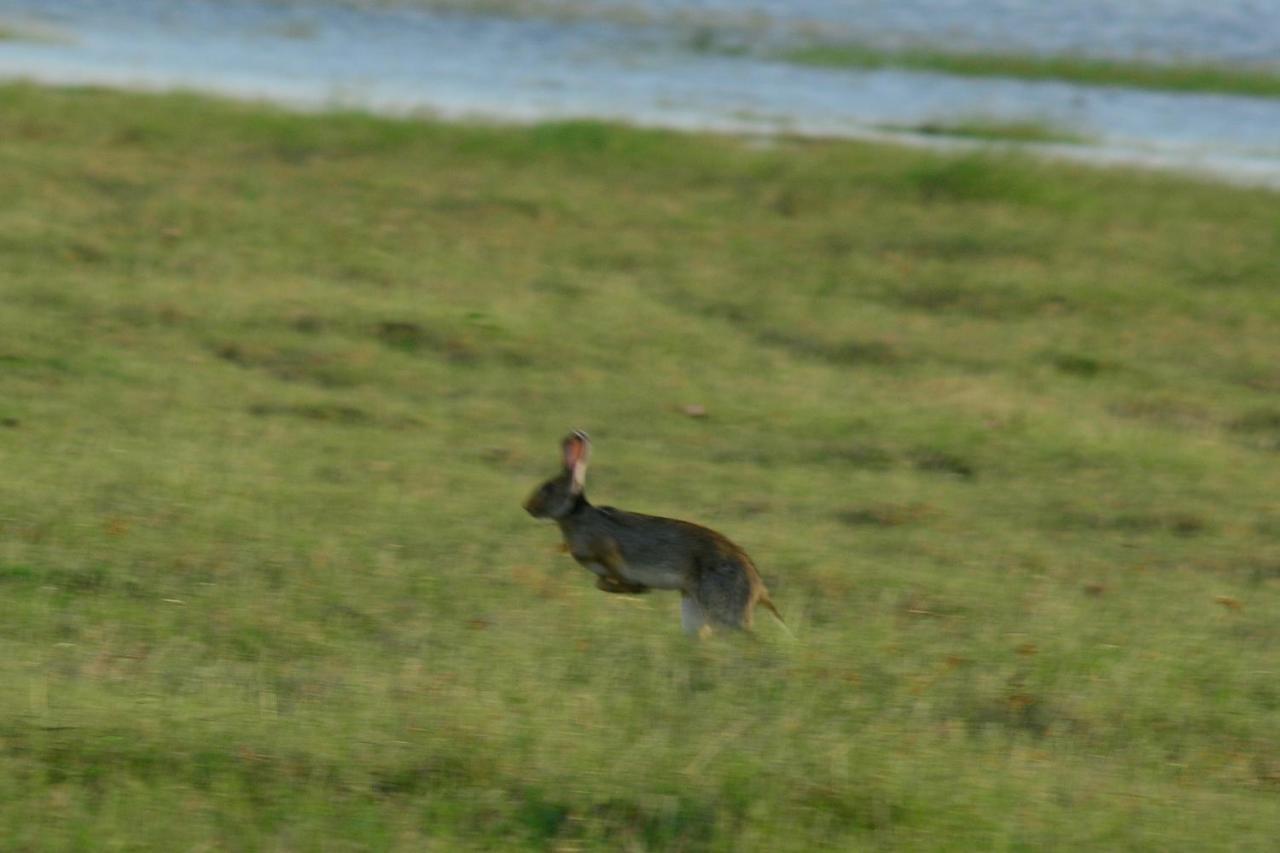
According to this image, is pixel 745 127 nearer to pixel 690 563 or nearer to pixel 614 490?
pixel 614 490

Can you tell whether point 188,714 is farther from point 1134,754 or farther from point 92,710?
point 1134,754

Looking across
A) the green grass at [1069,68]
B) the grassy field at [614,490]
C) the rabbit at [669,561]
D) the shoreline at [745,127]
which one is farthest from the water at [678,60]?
the rabbit at [669,561]

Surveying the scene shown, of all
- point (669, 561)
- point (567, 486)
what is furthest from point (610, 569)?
point (567, 486)

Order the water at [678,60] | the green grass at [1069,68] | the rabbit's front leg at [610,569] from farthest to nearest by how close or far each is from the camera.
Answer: the green grass at [1069,68] < the water at [678,60] < the rabbit's front leg at [610,569]

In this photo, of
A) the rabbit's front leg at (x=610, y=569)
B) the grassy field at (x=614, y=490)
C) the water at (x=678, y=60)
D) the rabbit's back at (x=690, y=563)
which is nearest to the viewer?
the grassy field at (x=614, y=490)

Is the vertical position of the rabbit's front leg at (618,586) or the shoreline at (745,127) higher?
the shoreline at (745,127)

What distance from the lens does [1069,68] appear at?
96.7 feet

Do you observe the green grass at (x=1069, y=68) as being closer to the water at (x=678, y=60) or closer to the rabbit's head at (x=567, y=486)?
the water at (x=678, y=60)

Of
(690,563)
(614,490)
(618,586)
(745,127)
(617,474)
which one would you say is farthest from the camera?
(745,127)

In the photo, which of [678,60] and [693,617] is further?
[678,60]

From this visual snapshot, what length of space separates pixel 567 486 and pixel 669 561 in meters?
0.43

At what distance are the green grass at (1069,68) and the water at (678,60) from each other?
2.17 feet

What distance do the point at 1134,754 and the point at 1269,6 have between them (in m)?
32.7

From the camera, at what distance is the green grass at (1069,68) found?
94.2ft
